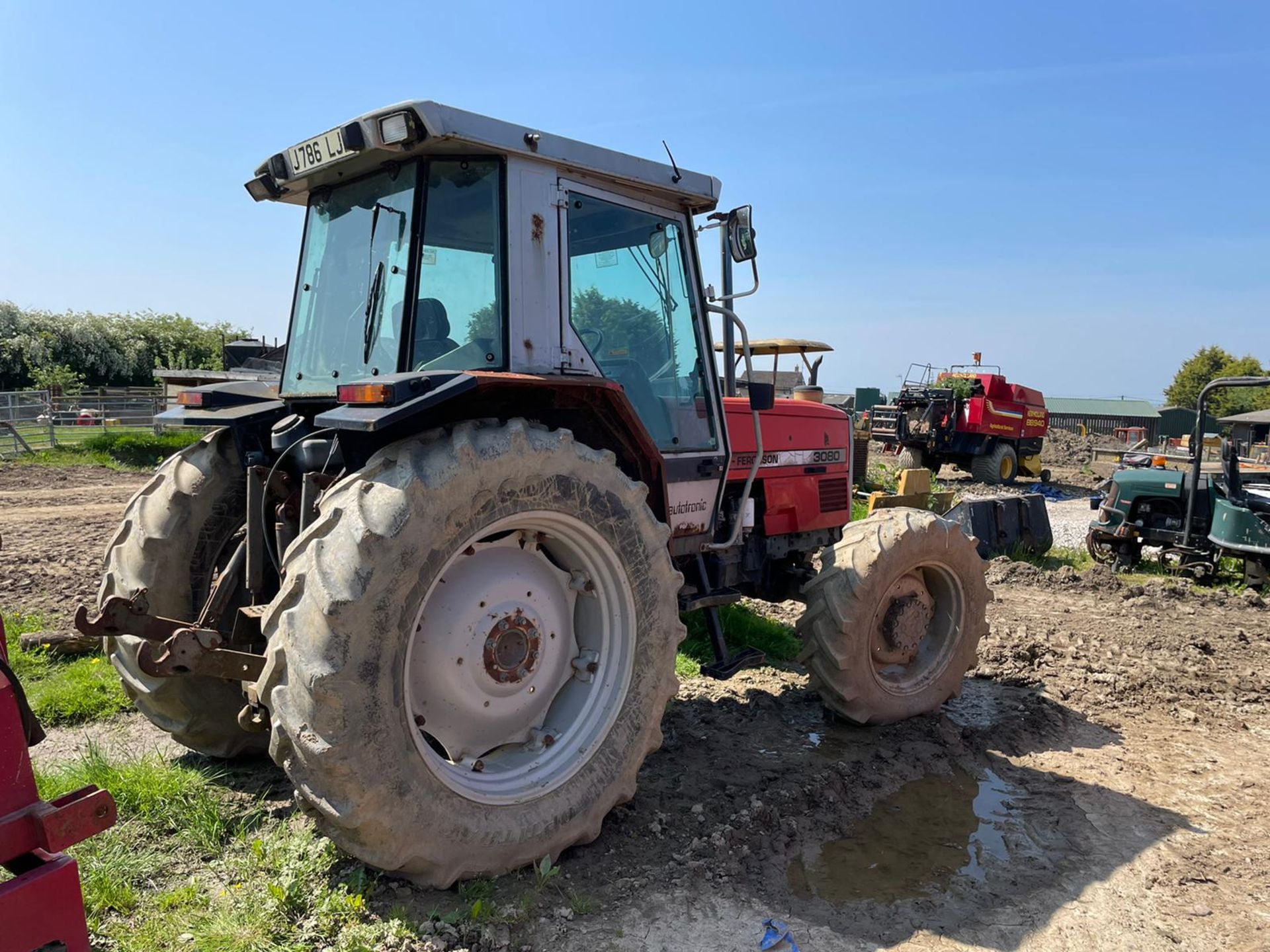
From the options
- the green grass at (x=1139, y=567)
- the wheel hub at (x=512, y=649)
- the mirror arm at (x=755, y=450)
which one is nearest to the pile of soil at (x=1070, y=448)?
the green grass at (x=1139, y=567)

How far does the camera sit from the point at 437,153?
3.50 meters

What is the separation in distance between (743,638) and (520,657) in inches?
141

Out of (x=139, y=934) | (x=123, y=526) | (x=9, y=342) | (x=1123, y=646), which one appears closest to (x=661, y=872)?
(x=139, y=934)

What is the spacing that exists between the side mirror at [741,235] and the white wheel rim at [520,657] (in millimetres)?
1705

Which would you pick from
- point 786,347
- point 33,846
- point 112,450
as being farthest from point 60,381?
point 33,846

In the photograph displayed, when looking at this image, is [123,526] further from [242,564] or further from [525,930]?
[525,930]

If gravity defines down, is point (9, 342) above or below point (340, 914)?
above

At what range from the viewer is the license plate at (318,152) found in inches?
136

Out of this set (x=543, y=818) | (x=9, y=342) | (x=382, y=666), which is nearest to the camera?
(x=382, y=666)

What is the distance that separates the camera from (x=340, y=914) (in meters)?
2.84

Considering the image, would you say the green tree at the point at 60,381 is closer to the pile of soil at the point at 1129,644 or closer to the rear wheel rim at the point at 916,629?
the pile of soil at the point at 1129,644

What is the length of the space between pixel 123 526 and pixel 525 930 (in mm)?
2449

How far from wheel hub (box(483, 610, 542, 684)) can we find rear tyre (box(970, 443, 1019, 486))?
1941cm

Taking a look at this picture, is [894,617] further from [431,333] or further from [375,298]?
[375,298]
